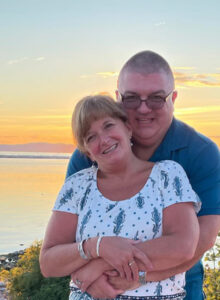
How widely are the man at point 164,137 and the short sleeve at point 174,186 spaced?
0.23m

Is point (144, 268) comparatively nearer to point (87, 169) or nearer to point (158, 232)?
point (158, 232)

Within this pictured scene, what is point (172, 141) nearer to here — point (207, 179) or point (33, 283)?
point (207, 179)

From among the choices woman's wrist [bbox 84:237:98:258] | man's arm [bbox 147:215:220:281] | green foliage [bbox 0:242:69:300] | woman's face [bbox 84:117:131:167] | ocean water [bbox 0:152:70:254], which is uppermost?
woman's face [bbox 84:117:131:167]

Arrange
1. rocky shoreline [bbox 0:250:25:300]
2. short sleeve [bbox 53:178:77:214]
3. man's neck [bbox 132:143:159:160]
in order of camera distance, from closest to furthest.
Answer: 1. short sleeve [bbox 53:178:77:214]
2. man's neck [bbox 132:143:159:160]
3. rocky shoreline [bbox 0:250:25:300]

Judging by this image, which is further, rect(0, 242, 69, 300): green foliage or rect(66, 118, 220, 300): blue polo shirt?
rect(0, 242, 69, 300): green foliage

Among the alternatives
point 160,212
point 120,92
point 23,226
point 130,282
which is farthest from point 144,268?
point 23,226

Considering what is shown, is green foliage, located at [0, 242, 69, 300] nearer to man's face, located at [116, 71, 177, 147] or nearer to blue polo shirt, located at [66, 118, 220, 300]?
blue polo shirt, located at [66, 118, 220, 300]

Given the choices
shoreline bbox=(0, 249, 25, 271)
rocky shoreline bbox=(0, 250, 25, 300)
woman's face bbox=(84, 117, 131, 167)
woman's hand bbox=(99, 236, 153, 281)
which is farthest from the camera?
shoreline bbox=(0, 249, 25, 271)

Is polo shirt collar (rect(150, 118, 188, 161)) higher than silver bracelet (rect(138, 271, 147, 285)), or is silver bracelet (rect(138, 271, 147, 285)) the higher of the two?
polo shirt collar (rect(150, 118, 188, 161))

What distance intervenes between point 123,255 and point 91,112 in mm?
847

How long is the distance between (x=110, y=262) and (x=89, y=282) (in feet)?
0.68

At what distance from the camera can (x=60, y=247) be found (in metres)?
3.20

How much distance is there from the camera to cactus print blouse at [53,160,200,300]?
10.0 ft

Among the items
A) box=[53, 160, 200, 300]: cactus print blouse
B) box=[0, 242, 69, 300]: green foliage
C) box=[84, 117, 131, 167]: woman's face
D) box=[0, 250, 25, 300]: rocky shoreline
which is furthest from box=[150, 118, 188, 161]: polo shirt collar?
box=[0, 250, 25, 300]: rocky shoreline
